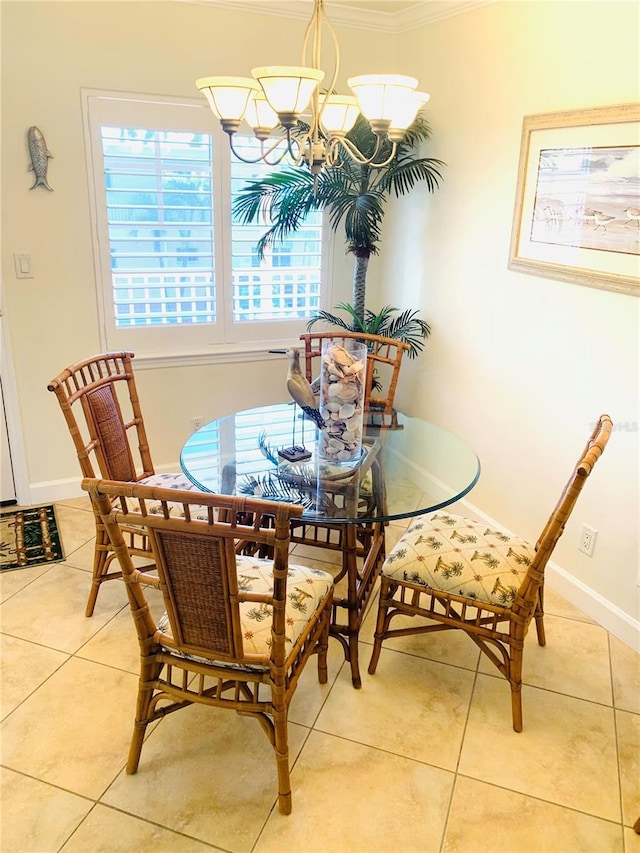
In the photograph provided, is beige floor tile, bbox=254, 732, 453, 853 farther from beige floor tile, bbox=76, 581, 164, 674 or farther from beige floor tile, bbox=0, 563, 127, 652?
beige floor tile, bbox=0, 563, 127, 652

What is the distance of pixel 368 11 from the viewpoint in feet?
11.0

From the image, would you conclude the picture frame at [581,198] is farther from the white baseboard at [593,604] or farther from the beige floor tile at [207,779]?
the beige floor tile at [207,779]

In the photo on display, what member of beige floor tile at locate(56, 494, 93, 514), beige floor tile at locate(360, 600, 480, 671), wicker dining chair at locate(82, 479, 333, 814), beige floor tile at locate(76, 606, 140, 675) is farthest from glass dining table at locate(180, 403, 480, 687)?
beige floor tile at locate(56, 494, 93, 514)

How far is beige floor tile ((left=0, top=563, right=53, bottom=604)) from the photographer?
8.68ft

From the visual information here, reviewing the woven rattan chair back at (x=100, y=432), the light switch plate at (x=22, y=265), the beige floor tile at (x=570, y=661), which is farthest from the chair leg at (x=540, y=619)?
the light switch plate at (x=22, y=265)

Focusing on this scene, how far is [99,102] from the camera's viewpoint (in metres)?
3.00

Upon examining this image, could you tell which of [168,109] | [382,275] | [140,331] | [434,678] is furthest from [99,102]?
[434,678]

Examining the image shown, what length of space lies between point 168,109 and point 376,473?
2.27 metres

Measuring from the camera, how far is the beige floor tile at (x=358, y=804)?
5.38 feet

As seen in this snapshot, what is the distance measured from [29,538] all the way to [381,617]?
6.17 ft

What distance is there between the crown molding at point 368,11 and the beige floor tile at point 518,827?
3254 mm

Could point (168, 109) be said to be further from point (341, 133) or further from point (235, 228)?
point (341, 133)

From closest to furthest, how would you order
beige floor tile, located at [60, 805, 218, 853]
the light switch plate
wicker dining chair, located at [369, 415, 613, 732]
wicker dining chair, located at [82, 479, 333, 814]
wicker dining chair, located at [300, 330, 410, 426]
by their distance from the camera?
wicker dining chair, located at [82, 479, 333, 814] → beige floor tile, located at [60, 805, 218, 853] → wicker dining chair, located at [369, 415, 613, 732] → wicker dining chair, located at [300, 330, 410, 426] → the light switch plate

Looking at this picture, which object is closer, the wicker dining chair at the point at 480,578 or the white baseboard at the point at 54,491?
the wicker dining chair at the point at 480,578
